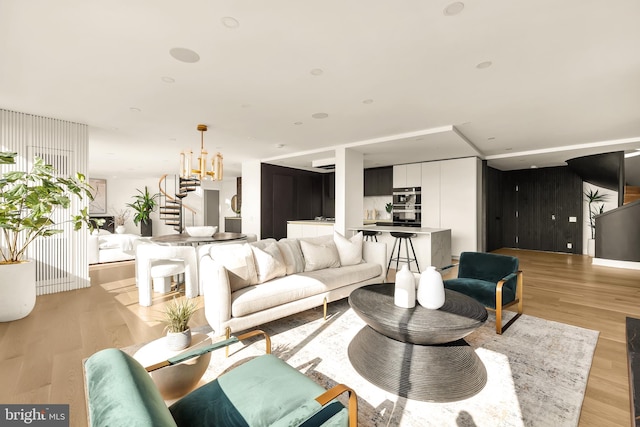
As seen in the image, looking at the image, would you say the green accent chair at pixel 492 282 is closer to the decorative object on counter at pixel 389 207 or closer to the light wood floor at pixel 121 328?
the light wood floor at pixel 121 328

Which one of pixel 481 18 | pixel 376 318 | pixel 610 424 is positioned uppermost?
pixel 481 18

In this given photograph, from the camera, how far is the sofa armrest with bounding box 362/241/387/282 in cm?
418

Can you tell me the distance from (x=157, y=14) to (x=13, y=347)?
317 cm

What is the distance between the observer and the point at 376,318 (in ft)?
6.95

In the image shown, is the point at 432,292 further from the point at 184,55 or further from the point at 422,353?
the point at 184,55

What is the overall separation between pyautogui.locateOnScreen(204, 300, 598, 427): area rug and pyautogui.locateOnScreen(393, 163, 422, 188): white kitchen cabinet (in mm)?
4959

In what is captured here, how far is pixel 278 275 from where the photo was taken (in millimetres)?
3250

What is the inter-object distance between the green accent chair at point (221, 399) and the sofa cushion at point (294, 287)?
1049mm

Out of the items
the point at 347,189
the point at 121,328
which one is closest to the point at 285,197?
the point at 347,189

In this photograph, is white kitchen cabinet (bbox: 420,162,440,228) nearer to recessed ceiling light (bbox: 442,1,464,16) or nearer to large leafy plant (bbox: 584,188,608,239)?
large leafy plant (bbox: 584,188,608,239)

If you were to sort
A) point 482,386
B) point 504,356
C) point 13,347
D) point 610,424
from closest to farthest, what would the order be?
point 610,424
point 482,386
point 504,356
point 13,347


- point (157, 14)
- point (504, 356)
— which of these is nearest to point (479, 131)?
point (504, 356)

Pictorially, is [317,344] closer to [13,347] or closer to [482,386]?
[482,386]

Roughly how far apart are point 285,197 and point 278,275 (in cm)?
556
